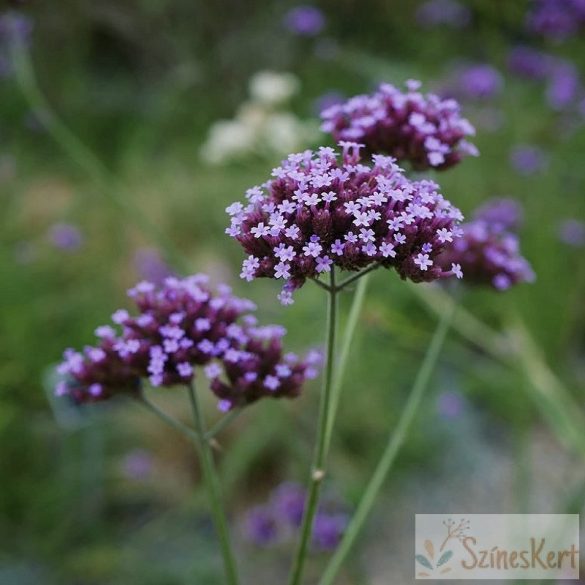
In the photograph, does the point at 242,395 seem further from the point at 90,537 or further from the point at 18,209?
the point at 18,209

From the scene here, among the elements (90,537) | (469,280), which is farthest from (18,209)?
(469,280)

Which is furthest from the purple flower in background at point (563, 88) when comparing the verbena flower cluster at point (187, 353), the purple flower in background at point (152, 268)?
the verbena flower cluster at point (187, 353)

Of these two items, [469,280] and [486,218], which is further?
[486,218]

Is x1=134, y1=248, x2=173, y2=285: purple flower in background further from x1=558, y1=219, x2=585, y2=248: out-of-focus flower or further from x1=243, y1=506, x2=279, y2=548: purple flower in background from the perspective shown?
x1=558, y1=219, x2=585, y2=248: out-of-focus flower

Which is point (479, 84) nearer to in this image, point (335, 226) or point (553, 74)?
point (553, 74)

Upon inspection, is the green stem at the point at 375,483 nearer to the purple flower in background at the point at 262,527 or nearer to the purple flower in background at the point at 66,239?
the purple flower in background at the point at 262,527

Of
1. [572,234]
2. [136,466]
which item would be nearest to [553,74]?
[572,234]
